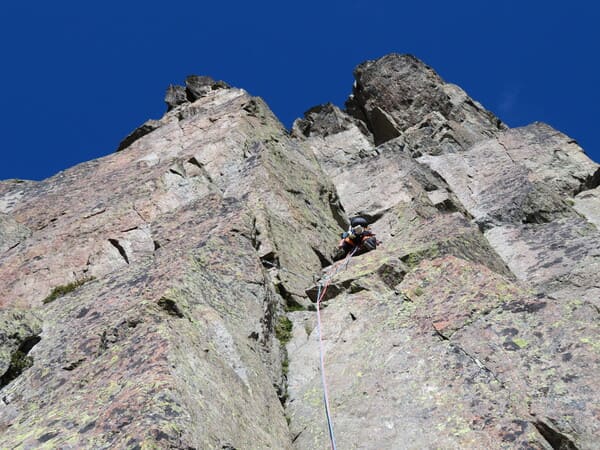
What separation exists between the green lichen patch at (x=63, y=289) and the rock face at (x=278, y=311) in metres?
0.08

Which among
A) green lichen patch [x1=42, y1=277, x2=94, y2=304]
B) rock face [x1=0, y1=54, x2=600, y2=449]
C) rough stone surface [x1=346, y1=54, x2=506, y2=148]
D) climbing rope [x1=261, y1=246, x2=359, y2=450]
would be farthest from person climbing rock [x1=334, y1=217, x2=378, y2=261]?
rough stone surface [x1=346, y1=54, x2=506, y2=148]

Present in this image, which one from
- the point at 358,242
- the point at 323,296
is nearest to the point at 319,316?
the point at 323,296

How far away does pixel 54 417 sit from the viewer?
994cm

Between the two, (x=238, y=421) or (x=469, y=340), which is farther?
(x=469, y=340)

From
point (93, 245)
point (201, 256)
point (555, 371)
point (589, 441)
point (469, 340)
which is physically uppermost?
point (93, 245)

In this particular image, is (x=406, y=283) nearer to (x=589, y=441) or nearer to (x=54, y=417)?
(x=589, y=441)

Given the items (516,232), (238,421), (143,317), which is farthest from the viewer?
(516,232)

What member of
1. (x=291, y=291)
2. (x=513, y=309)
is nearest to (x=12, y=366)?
(x=291, y=291)

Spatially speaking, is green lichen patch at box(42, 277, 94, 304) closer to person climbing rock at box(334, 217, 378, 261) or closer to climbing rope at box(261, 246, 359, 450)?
climbing rope at box(261, 246, 359, 450)

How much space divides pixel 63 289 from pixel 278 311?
584 centimetres

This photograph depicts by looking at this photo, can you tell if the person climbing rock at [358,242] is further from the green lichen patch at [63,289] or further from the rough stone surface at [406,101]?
the rough stone surface at [406,101]

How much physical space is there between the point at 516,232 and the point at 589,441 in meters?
13.1

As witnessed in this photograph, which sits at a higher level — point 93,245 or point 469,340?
point 93,245

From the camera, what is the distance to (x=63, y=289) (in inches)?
675
